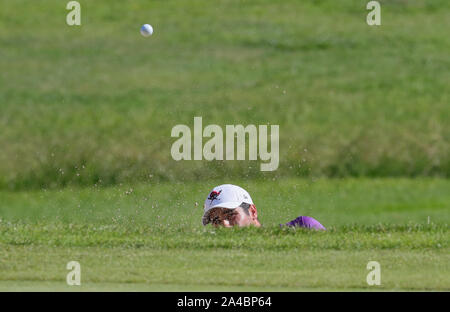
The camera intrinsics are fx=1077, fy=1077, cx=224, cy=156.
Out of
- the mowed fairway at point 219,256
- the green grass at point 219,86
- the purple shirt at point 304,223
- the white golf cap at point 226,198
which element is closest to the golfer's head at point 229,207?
the white golf cap at point 226,198

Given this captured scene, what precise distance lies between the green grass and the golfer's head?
1257 cm

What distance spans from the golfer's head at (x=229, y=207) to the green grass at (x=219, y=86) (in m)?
12.6

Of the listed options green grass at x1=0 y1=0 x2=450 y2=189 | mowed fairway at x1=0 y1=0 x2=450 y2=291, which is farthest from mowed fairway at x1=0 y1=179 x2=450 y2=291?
green grass at x1=0 y1=0 x2=450 y2=189

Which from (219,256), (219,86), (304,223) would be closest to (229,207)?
(304,223)

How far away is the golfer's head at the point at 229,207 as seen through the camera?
39.5ft

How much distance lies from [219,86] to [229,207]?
2238cm

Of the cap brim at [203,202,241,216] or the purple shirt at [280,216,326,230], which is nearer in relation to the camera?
the cap brim at [203,202,241,216]

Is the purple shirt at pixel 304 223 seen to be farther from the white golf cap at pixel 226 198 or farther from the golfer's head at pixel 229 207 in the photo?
the white golf cap at pixel 226 198

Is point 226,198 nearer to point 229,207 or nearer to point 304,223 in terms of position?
point 229,207

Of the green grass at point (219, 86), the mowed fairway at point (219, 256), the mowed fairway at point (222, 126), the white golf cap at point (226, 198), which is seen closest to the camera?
the mowed fairway at point (219, 256)

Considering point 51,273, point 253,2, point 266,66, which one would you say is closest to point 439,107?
point 266,66

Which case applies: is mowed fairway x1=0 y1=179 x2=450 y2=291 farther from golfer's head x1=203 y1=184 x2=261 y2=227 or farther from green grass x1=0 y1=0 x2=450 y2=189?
green grass x1=0 y1=0 x2=450 y2=189

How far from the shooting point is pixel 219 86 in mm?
34312

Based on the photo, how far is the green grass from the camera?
1080 inches
